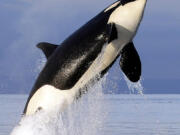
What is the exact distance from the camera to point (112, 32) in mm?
11797

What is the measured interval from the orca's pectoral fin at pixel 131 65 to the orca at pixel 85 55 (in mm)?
193

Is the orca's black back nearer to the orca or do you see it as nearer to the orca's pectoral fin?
the orca

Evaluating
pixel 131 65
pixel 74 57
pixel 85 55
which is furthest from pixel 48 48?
pixel 131 65

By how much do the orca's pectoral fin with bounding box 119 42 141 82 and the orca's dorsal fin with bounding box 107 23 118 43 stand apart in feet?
2.13

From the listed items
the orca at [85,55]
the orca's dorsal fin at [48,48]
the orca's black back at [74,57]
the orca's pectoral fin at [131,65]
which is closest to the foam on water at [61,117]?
the orca at [85,55]

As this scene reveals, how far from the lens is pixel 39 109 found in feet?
38.6

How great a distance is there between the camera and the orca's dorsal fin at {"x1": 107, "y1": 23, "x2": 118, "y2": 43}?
11.8 meters

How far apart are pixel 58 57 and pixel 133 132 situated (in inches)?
857

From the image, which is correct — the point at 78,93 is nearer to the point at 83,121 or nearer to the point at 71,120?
the point at 71,120

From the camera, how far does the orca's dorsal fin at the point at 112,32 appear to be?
38.5ft

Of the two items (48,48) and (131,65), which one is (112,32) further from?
(48,48)

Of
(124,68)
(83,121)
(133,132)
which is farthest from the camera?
(133,132)

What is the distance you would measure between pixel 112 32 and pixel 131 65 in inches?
45.7

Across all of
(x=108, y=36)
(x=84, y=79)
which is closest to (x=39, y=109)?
(x=84, y=79)
